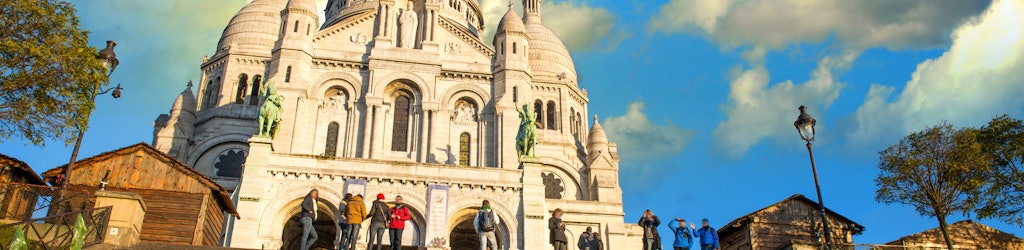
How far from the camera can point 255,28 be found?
5181 cm

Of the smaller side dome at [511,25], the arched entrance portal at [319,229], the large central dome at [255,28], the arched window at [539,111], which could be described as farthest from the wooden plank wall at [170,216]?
the arched window at [539,111]

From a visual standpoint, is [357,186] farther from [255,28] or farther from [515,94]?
[255,28]

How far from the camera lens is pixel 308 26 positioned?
4203 centimetres

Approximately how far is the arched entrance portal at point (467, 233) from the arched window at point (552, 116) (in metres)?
14.4

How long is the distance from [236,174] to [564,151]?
1812 centimetres

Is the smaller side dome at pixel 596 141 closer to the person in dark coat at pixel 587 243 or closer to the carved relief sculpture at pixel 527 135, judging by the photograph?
the carved relief sculpture at pixel 527 135

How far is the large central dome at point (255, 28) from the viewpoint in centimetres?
5072

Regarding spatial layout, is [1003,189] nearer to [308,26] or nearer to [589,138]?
[589,138]

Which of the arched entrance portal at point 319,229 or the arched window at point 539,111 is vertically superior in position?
the arched window at point 539,111

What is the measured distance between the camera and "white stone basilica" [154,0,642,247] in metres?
32.0

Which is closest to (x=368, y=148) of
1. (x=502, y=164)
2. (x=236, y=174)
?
(x=502, y=164)

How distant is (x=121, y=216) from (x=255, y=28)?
34.2 meters

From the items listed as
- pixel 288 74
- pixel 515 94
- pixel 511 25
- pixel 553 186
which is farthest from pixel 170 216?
pixel 553 186

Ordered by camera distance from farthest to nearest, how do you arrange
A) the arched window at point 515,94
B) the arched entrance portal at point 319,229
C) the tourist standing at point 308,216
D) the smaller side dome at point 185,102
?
1. the smaller side dome at point 185,102
2. the arched window at point 515,94
3. the arched entrance portal at point 319,229
4. the tourist standing at point 308,216
